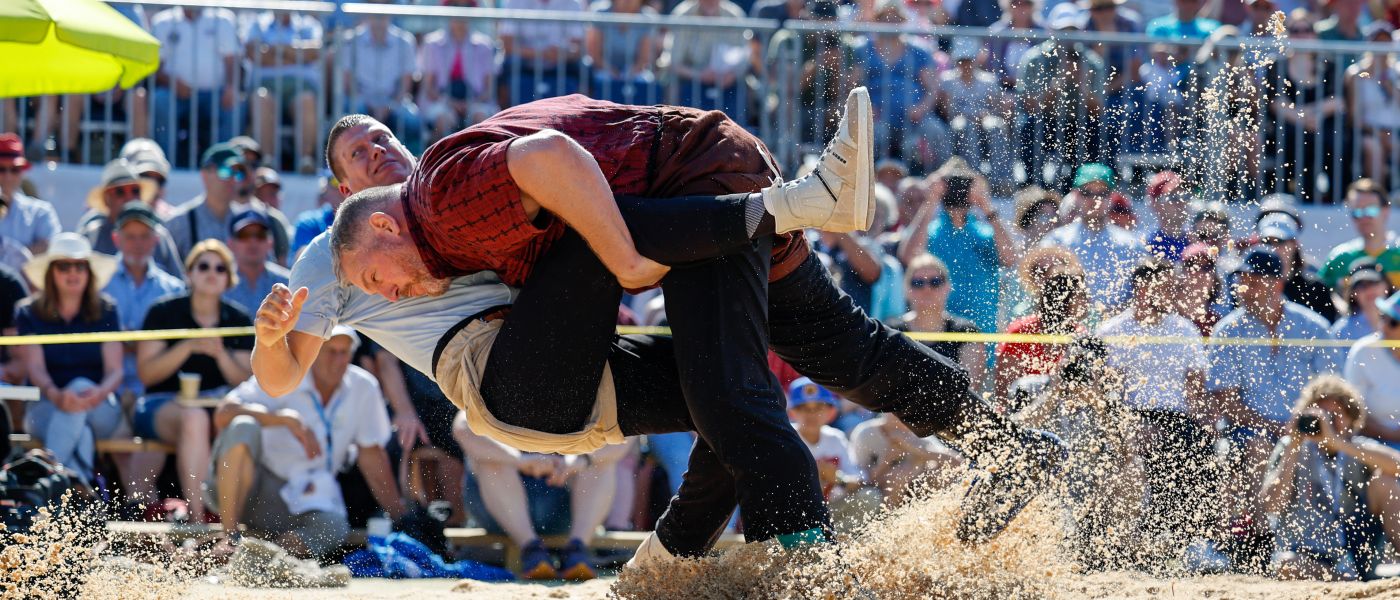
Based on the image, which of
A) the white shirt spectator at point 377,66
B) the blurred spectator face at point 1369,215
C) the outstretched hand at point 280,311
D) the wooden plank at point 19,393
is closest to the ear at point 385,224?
the outstretched hand at point 280,311

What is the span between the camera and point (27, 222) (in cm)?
740

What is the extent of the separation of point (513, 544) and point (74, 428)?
5.97 feet

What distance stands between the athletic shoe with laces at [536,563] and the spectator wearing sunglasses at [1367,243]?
12.6 ft

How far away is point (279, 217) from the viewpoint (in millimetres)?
7512

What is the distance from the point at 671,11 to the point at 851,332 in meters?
6.13

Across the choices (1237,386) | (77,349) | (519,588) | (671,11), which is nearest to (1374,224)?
(1237,386)

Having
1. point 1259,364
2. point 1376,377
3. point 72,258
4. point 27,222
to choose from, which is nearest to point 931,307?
point 1259,364

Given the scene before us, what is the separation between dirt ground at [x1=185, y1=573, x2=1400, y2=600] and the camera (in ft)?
13.1

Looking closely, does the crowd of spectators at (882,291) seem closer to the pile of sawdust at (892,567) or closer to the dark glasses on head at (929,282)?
the dark glasses on head at (929,282)

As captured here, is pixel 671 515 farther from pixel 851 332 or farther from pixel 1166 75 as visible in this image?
pixel 1166 75

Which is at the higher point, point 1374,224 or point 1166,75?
point 1166,75

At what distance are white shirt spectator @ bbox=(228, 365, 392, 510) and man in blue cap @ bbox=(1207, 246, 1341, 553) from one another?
332 cm

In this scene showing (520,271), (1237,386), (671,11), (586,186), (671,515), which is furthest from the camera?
(671,11)

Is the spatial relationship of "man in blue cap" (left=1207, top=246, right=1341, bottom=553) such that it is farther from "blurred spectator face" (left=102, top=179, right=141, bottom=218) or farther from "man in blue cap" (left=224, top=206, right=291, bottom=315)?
"blurred spectator face" (left=102, top=179, right=141, bottom=218)
